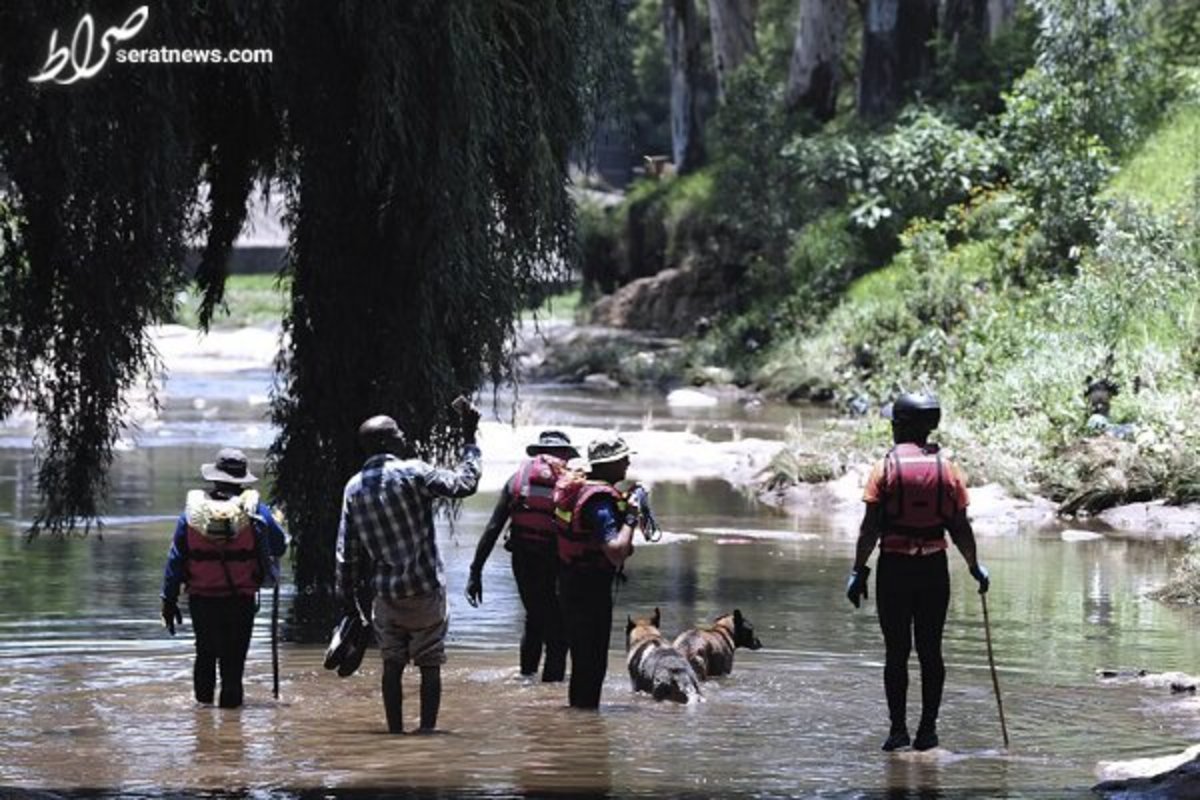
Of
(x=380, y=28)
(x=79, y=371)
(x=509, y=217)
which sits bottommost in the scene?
(x=79, y=371)

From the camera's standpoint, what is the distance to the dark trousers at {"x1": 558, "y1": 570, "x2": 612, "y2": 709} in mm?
13203

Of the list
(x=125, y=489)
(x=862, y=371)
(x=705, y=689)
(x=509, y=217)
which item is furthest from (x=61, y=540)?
(x=862, y=371)

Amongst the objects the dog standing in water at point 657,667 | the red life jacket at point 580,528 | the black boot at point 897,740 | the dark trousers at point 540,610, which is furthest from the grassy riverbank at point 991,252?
the black boot at point 897,740

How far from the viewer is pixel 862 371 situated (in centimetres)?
3834

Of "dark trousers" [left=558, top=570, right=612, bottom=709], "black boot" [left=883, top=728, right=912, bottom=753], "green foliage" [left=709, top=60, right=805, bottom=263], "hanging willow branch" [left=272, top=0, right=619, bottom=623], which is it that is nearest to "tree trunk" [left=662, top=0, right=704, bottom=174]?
"green foliage" [left=709, top=60, right=805, bottom=263]

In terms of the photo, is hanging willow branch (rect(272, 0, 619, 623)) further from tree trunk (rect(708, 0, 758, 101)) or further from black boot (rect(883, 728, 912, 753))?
tree trunk (rect(708, 0, 758, 101))

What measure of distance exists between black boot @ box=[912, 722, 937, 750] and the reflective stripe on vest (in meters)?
3.67

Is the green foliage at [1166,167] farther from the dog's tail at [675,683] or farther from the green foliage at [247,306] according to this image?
the green foliage at [247,306]

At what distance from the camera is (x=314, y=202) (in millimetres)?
16375

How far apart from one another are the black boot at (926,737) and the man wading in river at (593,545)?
6.04ft

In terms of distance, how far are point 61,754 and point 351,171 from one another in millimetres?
5269

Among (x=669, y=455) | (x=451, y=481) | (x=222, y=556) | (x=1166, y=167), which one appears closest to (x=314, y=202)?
(x=222, y=556)

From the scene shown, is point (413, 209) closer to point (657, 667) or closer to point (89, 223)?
point (89, 223)

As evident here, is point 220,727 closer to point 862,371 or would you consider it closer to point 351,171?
point 351,171
